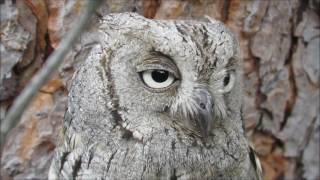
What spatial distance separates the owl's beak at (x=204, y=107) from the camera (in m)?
1.26

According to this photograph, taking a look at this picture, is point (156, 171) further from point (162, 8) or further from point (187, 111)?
point (162, 8)

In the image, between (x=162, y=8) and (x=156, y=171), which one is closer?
(x=156, y=171)

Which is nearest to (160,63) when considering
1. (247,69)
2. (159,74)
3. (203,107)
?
(159,74)

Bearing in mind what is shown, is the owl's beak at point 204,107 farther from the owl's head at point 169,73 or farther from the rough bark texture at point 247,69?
the rough bark texture at point 247,69

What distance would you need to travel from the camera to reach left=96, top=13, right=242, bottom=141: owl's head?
1265 millimetres

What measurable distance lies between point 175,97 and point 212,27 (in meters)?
0.20

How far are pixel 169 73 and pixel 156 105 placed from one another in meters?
0.08

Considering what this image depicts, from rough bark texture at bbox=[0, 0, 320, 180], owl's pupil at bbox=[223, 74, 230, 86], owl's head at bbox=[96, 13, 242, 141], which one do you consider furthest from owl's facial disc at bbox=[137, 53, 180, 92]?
rough bark texture at bbox=[0, 0, 320, 180]

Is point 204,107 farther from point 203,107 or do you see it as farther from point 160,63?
point 160,63

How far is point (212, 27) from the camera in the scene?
1.36 m

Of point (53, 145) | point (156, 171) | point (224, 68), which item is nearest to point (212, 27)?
point (224, 68)

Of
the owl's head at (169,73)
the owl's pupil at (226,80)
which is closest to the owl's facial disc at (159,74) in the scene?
the owl's head at (169,73)

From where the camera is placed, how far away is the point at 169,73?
1276 mm

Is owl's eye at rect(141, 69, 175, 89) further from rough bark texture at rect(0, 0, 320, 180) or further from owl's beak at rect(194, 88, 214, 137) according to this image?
rough bark texture at rect(0, 0, 320, 180)
